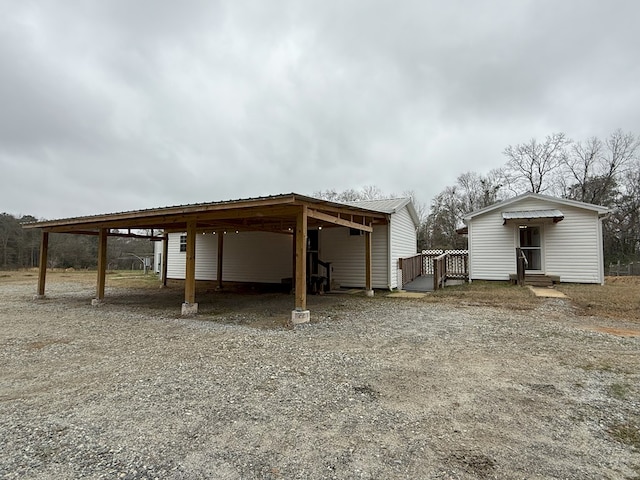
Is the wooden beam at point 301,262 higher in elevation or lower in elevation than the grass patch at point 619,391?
higher

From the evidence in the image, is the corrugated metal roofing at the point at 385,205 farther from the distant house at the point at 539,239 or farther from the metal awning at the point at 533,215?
the metal awning at the point at 533,215

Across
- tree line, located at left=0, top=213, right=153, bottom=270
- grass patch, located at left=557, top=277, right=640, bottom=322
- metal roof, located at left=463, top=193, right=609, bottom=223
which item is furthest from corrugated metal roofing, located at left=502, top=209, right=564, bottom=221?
tree line, located at left=0, top=213, right=153, bottom=270

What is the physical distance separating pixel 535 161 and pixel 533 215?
65.4 feet

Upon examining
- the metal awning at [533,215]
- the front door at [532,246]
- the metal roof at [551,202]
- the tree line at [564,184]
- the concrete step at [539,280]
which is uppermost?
the tree line at [564,184]

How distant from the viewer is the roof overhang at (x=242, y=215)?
6.36 meters

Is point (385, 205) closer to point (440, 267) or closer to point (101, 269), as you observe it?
point (440, 267)

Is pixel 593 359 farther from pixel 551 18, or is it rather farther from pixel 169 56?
pixel 169 56

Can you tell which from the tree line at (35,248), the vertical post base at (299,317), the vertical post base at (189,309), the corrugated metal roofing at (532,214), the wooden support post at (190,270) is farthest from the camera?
the tree line at (35,248)

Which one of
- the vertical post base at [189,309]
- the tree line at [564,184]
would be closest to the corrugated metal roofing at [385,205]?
the vertical post base at [189,309]

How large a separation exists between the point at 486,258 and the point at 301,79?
10.1m

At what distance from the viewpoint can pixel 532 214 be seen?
11.3 m

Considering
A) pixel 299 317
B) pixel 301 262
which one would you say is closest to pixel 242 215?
pixel 301 262

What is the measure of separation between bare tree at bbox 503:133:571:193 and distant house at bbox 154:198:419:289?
1869 centimetres

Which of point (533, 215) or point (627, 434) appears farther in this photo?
point (533, 215)
